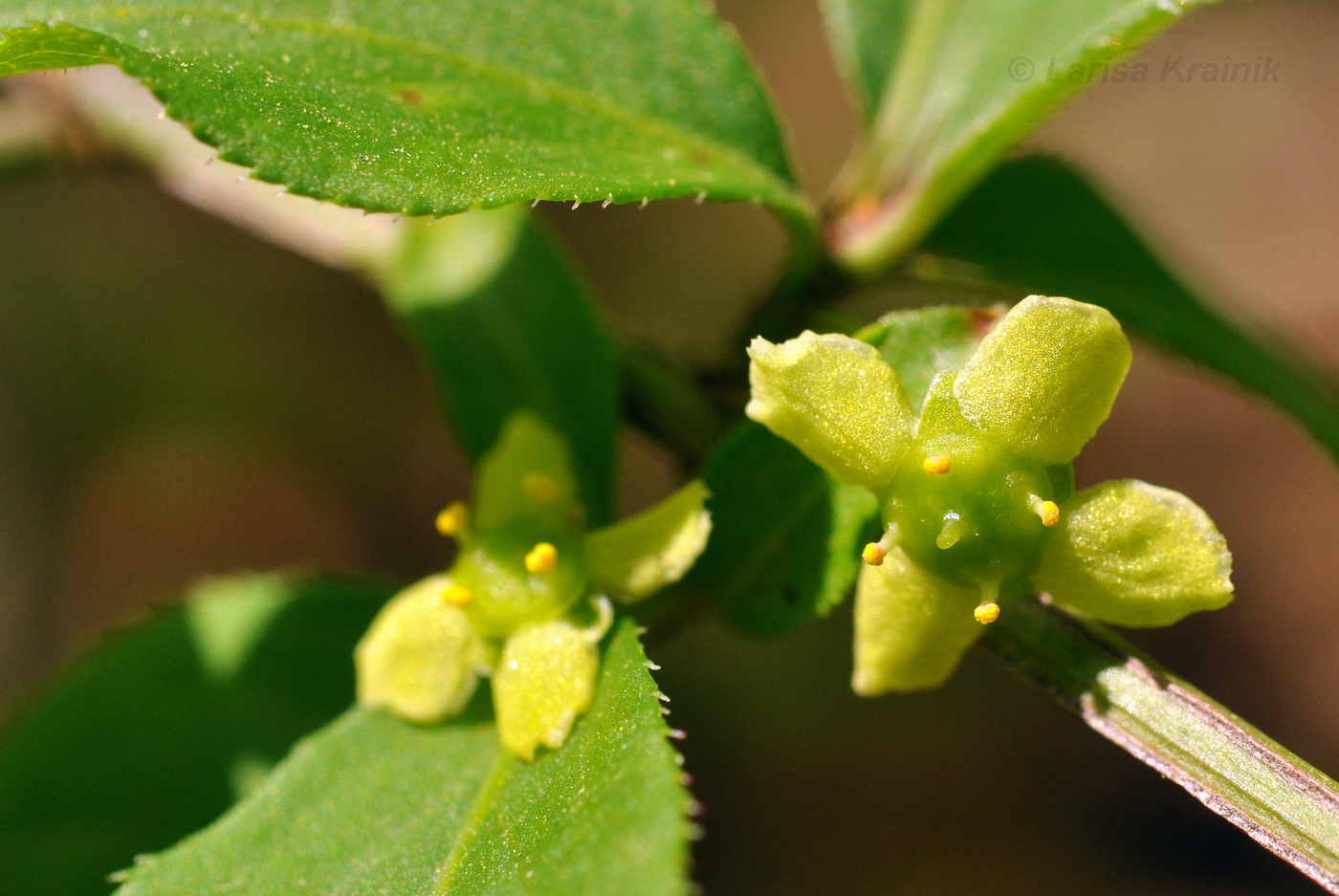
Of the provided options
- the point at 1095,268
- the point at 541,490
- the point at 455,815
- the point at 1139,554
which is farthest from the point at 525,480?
the point at 1095,268

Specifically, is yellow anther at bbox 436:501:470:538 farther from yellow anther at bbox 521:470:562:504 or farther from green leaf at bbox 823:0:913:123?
green leaf at bbox 823:0:913:123

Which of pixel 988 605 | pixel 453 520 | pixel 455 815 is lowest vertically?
pixel 455 815

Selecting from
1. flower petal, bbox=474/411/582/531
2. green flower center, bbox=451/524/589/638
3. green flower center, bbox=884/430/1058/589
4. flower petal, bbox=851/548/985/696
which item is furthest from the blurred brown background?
green flower center, bbox=884/430/1058/589

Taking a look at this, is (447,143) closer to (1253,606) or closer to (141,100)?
(141,100)

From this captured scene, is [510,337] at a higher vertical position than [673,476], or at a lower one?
higher

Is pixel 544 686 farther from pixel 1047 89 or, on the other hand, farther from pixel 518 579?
pixel 1047 89

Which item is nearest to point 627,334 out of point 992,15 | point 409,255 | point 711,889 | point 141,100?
point 409,255
